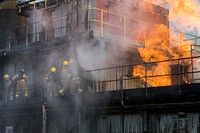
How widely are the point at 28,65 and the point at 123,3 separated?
627cm

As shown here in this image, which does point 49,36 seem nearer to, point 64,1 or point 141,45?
point 64,1

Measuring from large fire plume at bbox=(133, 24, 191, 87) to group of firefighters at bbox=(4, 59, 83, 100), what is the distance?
383 centimetres

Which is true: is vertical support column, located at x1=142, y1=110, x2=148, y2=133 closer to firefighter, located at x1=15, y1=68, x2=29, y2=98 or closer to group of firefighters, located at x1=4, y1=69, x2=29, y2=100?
group of firefighters, located at x1=4, y1=69, x2=29, y2=100

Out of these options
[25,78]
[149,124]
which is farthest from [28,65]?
[149,124]

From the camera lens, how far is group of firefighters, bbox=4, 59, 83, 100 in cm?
1684

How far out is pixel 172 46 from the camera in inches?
884

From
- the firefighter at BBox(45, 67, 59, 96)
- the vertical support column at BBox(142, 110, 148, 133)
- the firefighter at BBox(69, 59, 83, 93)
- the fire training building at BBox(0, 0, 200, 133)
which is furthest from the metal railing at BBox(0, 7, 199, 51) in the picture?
the vertical support column at BBox(142, 110, 148, 133)

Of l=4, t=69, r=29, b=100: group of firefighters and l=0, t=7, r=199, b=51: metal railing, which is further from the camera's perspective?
l=4, t=69, r=29, b=100: group of firefighters

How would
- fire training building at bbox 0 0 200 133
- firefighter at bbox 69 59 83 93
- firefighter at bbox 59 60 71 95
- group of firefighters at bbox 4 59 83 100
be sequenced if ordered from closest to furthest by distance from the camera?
fire training building at bbox 0 0 200 133 → firefighter at bbox 69 59 83 93 → group of firefighters at bbox 4 59 83 100 → firefighter at bbox 59 60 71 95

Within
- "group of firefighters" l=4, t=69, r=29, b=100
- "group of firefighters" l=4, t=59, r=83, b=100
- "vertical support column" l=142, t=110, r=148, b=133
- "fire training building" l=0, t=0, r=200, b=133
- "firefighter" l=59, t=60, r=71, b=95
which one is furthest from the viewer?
"group of firefighters" l=4, t=69, r=29, b=100

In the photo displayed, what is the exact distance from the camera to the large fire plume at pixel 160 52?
19.7 meters

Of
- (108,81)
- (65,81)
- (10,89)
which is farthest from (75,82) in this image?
(10,89)

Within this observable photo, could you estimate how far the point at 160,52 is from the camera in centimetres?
2086

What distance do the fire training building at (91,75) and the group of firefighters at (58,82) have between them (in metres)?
0.05
